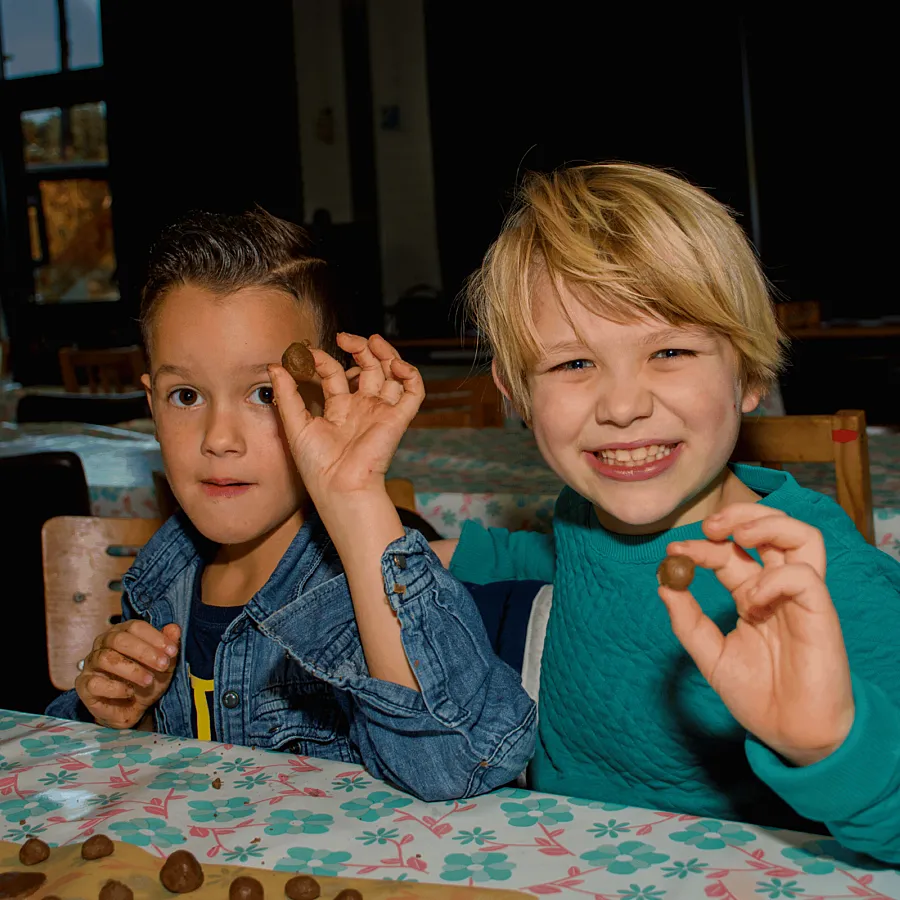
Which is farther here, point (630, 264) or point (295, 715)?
point (295, 715)

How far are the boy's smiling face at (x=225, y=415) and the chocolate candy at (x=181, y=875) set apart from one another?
458 millimetres

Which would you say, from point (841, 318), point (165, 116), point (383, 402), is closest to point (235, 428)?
point (383, 402)

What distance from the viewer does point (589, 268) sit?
941 mm

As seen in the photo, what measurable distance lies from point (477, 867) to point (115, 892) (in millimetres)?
224

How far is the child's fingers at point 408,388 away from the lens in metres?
0.97

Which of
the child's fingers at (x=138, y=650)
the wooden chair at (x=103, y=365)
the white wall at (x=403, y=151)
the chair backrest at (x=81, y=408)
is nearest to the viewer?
the child's fingers at (x=138, y=650)

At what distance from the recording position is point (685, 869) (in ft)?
2.26

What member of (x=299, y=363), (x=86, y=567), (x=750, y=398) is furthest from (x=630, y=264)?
(x=86, y=567)

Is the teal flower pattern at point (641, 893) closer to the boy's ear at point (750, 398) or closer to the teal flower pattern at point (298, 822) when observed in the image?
the teal flower pattern at point (298, 822)

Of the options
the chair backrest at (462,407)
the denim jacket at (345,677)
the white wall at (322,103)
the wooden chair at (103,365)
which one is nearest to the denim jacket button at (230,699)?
the denim jacket at (345,677)

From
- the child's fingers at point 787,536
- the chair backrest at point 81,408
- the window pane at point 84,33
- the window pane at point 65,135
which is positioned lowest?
the chair backrest at point 81,408

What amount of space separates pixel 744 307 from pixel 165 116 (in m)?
7.91

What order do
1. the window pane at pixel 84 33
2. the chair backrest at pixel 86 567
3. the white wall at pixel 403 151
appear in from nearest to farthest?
the chair backrest at pixel 86 567 → the white wall at pixel 403 151 → the window pane at pixel 84 33

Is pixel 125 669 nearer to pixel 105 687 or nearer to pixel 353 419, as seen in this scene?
pixel 105 687
